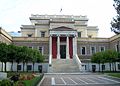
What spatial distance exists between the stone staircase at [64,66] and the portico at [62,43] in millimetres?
2706

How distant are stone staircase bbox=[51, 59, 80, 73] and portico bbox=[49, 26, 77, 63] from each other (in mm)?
2706

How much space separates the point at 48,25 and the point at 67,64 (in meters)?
16.6

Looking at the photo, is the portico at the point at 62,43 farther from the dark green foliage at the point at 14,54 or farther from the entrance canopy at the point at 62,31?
the dark green foliage at the point at 14,54

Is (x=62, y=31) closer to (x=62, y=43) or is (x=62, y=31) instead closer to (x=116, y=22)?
(x=62, y=43)

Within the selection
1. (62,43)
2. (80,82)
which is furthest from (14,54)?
(62,43)

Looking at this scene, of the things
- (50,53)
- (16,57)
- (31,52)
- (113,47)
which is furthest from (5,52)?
(113,47)

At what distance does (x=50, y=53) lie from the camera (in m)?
59.5

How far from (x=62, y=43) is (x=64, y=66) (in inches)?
367

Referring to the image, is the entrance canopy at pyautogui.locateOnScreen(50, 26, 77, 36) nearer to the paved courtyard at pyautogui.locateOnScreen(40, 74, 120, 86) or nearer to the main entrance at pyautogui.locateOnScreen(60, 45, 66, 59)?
the main entrance at pyautogui.locateOnScreen(60, 45, 66, 59)

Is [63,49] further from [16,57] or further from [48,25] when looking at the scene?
[16,57]

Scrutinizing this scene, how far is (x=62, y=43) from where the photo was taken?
60.9 meters

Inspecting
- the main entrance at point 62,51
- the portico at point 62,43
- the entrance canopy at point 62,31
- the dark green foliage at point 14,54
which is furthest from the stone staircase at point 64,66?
the dark green foliage at point 14,54

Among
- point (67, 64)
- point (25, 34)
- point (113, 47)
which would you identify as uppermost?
point (25, 34)

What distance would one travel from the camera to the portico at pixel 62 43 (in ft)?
194
